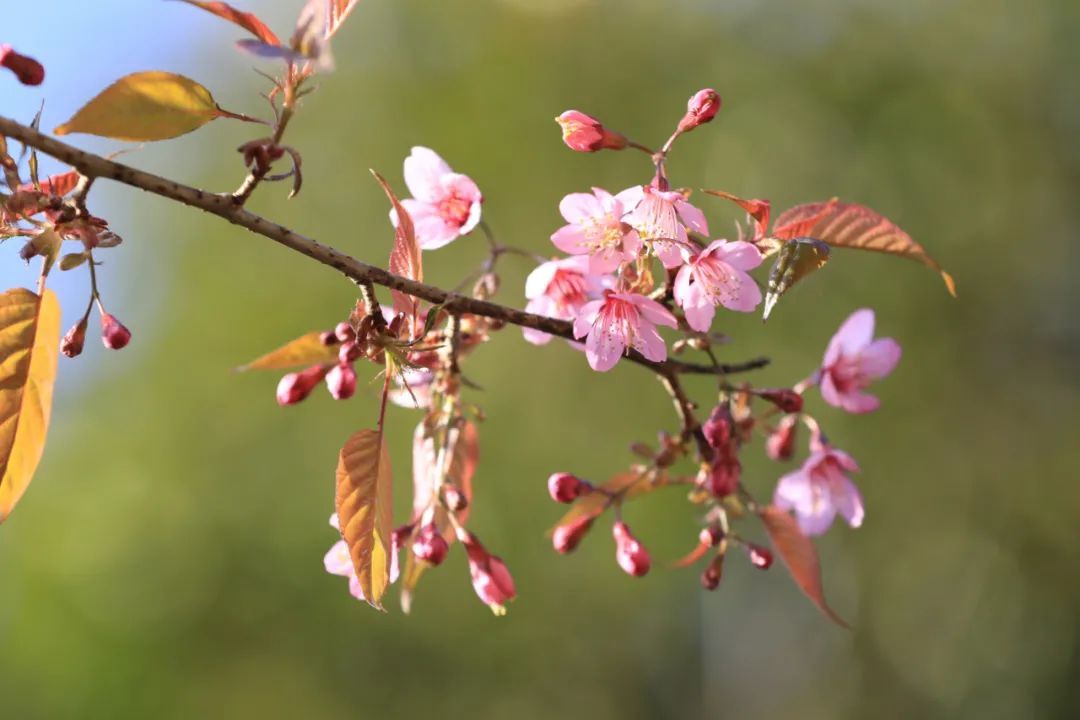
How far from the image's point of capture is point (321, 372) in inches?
Result: 45.0

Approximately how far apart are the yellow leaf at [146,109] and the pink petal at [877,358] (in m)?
0.92

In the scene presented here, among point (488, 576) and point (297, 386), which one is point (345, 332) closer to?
point (297, 386)

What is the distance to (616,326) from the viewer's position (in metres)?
0.98

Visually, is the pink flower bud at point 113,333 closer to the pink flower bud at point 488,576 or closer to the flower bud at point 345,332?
the flower bud at point 345,332

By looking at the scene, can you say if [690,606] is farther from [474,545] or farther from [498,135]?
[474,545]

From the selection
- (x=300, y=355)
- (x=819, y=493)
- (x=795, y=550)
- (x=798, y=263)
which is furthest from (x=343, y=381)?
(x=819, y=493)

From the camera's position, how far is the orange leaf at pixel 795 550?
1223 millimetres

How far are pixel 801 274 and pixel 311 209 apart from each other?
10624mm

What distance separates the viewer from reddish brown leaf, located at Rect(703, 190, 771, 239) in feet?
3.02

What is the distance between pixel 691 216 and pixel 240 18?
0.45 m

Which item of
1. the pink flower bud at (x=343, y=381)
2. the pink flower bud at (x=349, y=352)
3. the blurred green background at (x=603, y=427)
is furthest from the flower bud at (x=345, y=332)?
the blurred green background at (x=603, y=427)

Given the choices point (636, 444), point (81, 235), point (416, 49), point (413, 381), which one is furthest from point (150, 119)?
point (416, 49)

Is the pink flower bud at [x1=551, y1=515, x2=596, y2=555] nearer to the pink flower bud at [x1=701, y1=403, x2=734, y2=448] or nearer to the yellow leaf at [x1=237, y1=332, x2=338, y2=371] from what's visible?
the pink flower bud at [x1=701, y1=403, x2=734, y2=448]

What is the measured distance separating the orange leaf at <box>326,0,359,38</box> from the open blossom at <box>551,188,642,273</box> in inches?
10.8
